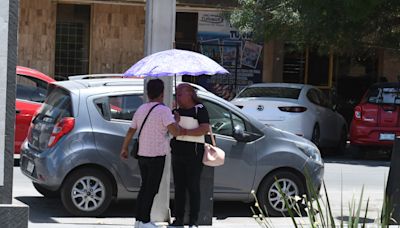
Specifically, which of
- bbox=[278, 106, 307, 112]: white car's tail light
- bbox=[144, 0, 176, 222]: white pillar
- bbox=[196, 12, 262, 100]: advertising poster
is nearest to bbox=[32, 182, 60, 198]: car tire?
bbox=[144, 0, 176, 222]: white pillar

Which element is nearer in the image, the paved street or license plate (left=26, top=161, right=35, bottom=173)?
the paved street

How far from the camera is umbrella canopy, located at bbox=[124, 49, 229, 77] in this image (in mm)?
7746

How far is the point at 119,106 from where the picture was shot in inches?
378

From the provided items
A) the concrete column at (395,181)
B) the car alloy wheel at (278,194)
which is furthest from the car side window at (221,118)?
the concrete column at (395,181)

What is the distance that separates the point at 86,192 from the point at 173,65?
2.29 meters

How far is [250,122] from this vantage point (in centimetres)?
985

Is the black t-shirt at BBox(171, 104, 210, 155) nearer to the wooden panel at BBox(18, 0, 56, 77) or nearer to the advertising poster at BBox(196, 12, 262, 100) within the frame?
the wooden panel at BBox(18, 0, 56, 77)

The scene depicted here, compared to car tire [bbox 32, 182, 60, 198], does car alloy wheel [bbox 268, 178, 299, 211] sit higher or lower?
higher

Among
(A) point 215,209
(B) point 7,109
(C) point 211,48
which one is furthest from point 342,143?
(B) point 7,109

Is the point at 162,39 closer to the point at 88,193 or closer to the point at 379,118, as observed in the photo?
the point at 88,193

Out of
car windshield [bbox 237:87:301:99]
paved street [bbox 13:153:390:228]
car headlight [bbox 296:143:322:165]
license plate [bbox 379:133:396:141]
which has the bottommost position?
paved street [bbox 13:153:390:228]

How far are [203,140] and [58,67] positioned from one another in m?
14.6

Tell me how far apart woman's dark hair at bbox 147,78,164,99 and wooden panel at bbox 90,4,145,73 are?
14176 mm

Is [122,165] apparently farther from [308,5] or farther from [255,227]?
[308,5]
